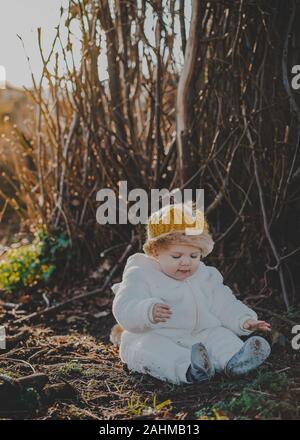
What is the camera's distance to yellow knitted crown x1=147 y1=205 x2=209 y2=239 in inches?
106

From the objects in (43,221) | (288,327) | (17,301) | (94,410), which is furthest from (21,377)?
(43,221)

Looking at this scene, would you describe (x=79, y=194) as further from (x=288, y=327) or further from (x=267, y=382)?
(x=267, y=382)

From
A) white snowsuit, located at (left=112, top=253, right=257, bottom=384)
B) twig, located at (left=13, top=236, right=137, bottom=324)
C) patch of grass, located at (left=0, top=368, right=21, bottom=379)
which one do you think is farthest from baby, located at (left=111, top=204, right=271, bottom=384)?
twig, located at (left=13, top=236, right=137, bottom=324)

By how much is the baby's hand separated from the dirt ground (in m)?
0.27

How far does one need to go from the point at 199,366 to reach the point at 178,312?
0.92 ft

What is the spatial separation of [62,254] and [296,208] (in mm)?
1580

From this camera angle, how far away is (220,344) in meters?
2.65

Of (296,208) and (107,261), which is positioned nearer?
(296,208)

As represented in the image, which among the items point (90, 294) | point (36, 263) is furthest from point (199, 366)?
point (36, 263)

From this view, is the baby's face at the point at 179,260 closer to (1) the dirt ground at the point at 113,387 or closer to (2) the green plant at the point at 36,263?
(1) the dirt ground at the point at 113,387

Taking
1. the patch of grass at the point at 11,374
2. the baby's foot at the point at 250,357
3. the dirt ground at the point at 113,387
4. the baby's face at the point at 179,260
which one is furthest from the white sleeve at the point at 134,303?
the patch of grass at the point at 11,374

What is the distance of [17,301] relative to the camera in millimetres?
4125

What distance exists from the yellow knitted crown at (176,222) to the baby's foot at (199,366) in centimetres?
47

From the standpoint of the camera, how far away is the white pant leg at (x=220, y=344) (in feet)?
8.58
